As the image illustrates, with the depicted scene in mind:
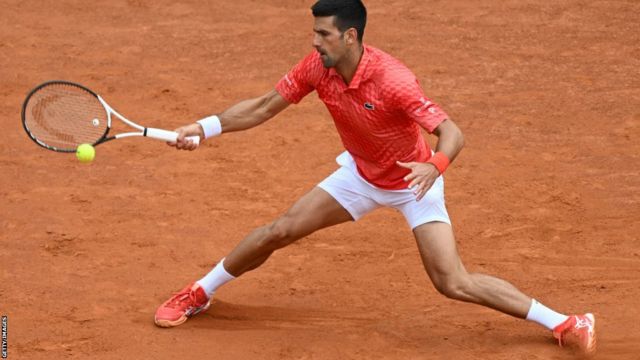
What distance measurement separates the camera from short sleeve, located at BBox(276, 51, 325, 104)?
7445 millimetres

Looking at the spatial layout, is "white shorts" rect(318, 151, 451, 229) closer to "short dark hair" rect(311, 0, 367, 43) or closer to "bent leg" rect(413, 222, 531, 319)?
"bent leg" rect(413, 222, 531, 319)

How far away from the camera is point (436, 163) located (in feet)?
22.4

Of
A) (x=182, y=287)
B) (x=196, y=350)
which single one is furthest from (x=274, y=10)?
(x=196, y=350)

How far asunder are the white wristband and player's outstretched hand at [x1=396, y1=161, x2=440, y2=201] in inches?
53.3

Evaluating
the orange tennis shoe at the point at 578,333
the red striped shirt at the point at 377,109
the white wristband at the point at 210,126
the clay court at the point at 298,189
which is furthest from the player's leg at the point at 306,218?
the orange tennis shoe at the point at 578,333

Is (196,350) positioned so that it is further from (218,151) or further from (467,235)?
(218,151)

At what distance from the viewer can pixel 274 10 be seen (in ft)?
43.4

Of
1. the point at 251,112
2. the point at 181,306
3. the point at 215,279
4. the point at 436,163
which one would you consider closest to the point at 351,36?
the point at 251,112

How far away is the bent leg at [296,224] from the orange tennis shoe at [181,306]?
402 mm

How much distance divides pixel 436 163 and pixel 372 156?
29.3 inches

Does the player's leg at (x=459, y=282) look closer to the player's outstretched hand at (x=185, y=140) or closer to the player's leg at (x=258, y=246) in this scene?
the player's leg at (x=258, y=246)

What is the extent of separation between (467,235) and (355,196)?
5.80 ft

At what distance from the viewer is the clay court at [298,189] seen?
7.86 m

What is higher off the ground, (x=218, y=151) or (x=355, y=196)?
(x=355, y=196)
